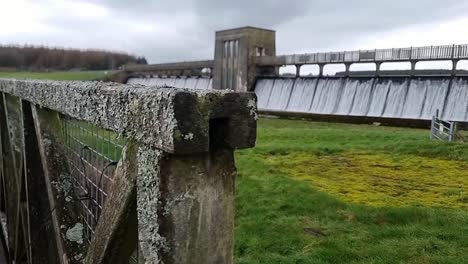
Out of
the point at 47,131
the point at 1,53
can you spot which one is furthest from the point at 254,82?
the point at 1,53

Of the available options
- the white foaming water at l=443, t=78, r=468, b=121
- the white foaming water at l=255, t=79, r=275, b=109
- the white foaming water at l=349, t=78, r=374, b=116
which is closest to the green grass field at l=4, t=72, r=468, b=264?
the white foaming water at l=443, t=78, r=468, b=121

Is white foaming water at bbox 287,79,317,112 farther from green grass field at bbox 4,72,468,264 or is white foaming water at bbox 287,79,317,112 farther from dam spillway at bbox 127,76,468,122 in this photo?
green grass field at bbox 4,72,468,264

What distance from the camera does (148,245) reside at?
1.20 metres

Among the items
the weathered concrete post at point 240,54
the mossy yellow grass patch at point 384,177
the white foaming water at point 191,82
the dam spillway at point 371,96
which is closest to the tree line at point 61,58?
the white foaming water at point 191,82

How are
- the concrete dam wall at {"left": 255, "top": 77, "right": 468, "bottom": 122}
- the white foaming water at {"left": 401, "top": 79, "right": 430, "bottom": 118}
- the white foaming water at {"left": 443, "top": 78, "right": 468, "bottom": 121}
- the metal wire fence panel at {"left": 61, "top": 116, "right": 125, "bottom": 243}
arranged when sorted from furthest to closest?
the white foaming water at {"left": 401, "top": 79, "right": 430, "bottom": 118}, the concrete dam wall at {"left": 255, "top": 77, "right": 468, "bottom": 122}, the white foaming water at {"left": 443, "top": 78, "right": 468, "bottom": 121}, the metal wire fence panel at {"left": 61, "top": 116, "right": 125, "bottom": 243}

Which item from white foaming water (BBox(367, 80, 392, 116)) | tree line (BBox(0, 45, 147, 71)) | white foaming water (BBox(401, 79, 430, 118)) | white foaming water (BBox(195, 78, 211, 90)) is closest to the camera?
white foaming water (BBox(401, 79, 430, 118))

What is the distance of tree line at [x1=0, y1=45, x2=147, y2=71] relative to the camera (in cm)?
8562

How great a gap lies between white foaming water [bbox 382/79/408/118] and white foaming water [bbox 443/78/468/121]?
2.57 meters

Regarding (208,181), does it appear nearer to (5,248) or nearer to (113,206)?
(113,206)

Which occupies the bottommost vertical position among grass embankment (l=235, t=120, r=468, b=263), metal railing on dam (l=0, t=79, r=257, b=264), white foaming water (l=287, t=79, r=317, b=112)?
grass embankment (l=235, t=120, r=468, b=263)

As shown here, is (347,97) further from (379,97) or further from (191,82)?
(191,82)

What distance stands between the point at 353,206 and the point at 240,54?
31290mm

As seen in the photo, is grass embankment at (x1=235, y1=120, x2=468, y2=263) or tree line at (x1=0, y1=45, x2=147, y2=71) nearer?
grass embankment at (x1=235, y1=120, x2=468, y2=263)

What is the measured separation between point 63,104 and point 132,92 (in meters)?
0.88
